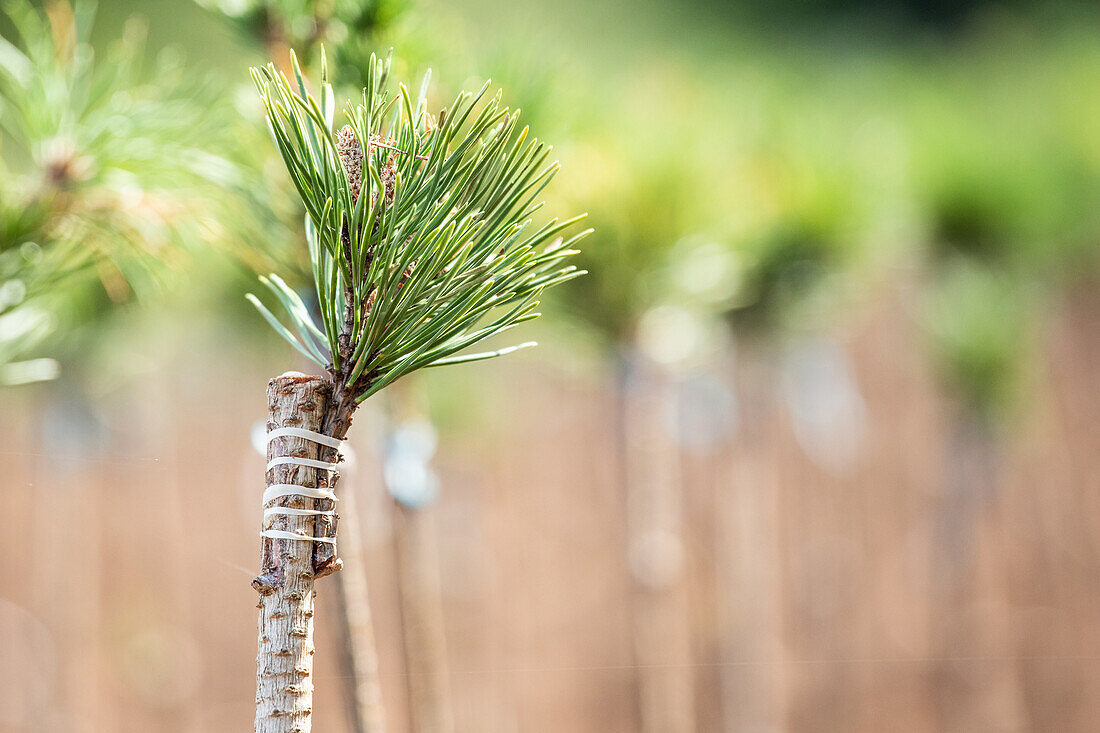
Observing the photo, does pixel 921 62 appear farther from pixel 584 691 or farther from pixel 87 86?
pixel 87 86

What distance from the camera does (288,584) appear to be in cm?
17

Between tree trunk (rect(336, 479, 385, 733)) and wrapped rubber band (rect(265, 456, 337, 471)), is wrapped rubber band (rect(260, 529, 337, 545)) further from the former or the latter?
tree trunk (rect(336, 479, 385, 733))

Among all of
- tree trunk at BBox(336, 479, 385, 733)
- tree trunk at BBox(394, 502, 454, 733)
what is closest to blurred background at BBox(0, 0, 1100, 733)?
tree trunk at BBox(394, 502, 454, 733)

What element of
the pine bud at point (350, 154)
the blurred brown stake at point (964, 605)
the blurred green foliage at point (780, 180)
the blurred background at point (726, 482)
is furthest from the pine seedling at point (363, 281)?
the blurred brown stake at point (964, 605)

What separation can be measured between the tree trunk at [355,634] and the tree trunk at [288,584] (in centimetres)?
12

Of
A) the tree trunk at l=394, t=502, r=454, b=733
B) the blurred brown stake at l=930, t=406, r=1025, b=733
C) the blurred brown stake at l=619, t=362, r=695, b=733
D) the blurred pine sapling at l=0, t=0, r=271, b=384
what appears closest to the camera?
the blurred pine sapling at l=0, t=0, r=271, b=384

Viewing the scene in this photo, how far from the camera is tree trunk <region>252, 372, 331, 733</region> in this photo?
166mm

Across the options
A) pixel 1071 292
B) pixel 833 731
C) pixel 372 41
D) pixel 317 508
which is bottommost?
pixel 833 731

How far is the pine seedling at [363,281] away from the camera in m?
0.17

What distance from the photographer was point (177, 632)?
1141 mm

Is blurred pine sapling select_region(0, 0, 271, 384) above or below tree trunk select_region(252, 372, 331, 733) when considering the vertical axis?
above

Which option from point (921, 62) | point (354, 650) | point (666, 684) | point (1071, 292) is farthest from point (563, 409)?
point (921, 62)

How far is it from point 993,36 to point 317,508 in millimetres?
1920

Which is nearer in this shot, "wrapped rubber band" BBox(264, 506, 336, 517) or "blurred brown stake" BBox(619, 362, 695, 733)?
"wrapped rubber band" BBox(264, 506, 336, 517)
